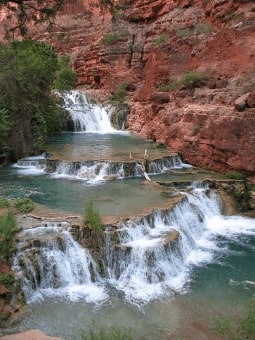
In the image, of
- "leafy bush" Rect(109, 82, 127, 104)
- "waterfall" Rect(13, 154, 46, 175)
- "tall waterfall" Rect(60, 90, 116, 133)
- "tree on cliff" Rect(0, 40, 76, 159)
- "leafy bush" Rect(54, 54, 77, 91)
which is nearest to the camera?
"waterfall" Rect(13, 154, 46, 175)

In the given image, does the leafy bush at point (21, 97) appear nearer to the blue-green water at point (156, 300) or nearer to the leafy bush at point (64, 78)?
the blue-green water at point (156, 300)

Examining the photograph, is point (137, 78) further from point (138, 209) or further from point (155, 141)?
point (138, 209)

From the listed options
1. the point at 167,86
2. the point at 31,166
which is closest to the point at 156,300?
the point at 31,166

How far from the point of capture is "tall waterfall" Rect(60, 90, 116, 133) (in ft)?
74.4

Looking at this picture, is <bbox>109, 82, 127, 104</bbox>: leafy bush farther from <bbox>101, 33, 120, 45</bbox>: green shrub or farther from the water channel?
the water channel

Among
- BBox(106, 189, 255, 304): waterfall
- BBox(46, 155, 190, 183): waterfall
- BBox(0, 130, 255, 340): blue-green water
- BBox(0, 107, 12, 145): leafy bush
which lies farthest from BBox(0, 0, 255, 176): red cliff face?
BBox(106, 189, 255, 304): waterfall

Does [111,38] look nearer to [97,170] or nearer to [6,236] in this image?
[97,170]

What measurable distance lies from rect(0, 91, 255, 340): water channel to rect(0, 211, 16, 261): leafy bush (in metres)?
0.84

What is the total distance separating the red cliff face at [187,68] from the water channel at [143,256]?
1.21 meters

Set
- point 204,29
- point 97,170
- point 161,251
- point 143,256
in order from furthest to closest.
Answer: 1. point 204,29
2. point 97,170
3. point 161,251
4. point 143,256

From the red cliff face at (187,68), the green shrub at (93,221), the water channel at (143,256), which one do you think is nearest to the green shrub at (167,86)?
the red cliff face at (187,68)

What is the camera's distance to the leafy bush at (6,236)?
7.68 metres

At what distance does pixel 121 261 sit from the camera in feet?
27.9

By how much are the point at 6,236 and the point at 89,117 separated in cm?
1578
